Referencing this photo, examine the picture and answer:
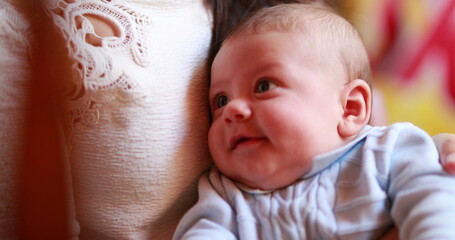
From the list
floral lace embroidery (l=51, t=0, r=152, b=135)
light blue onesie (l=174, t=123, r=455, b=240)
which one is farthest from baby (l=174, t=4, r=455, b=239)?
floral lace embroidery (l=51, t=0, r=152, b=135)

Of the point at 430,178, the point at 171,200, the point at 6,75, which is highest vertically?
the point at 6,75

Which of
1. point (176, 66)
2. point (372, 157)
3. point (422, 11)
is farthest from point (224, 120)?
point (422, 11)

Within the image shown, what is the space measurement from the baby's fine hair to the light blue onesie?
0.44ft

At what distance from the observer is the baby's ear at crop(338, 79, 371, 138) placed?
84 cm

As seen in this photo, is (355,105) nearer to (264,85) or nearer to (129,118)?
(264,85)

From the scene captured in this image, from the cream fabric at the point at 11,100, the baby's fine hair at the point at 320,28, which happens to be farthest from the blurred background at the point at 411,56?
the cream fabric at the point at 11,100

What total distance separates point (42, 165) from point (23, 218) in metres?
0.09

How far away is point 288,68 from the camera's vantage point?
817mm

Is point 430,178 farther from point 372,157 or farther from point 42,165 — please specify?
point 42,165

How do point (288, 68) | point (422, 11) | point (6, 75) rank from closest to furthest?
1. point (6, 75)
2. point (288, 68)
3. point (422, 11)

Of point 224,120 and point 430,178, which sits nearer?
point 430,178

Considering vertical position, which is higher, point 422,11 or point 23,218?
point 422,11

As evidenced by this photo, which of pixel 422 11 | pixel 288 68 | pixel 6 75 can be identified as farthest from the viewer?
pixel 422 11

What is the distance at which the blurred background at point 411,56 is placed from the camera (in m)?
1.14
